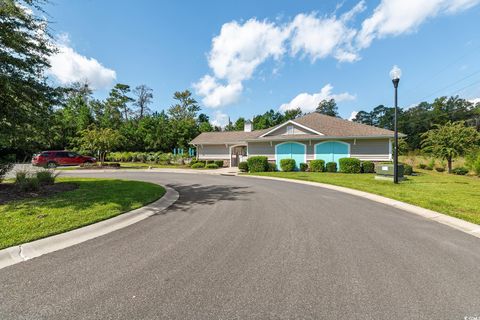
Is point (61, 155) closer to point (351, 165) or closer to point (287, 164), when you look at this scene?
point (287, 164)

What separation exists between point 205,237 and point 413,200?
275 inches

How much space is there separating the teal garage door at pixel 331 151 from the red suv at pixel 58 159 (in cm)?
2360

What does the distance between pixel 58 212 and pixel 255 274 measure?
491cm

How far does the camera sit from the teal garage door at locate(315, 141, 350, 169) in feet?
59.5

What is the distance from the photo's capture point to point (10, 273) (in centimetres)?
295

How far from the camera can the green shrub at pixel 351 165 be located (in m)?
16.6

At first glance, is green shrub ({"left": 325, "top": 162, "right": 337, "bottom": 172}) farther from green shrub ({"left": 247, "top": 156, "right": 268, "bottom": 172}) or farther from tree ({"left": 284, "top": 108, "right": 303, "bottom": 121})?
tree ({"left": 284, "top": 108, "right": 303, "bottom": 121})

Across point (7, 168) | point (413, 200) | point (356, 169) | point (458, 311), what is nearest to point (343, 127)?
point (356, 169)

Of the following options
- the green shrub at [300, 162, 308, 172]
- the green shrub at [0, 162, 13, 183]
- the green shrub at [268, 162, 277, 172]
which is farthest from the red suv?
the green shrub at [300, 162, 308, 172]

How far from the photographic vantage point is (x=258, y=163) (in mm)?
18453

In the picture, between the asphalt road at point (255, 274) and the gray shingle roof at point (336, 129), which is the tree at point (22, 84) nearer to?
the asphalt road at point (255, 274)

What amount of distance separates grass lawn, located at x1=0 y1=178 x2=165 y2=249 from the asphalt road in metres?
0.92

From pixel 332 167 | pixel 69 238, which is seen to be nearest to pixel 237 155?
pixel 332 167

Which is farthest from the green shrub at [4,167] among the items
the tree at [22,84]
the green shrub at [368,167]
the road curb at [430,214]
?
the green shrub at [368,167]
